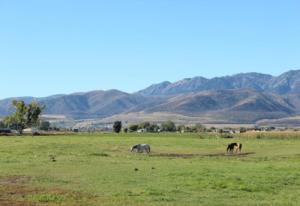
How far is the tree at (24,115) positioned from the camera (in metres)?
164

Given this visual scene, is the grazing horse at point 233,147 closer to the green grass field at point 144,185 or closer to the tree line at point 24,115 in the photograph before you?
the green grass field at point 144,185

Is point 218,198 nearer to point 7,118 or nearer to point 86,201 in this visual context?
point 86,201

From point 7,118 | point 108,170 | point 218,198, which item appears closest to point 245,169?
point 108,170

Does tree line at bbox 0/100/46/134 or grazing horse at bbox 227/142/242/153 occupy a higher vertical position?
tree line at bbox 0/100/46/134

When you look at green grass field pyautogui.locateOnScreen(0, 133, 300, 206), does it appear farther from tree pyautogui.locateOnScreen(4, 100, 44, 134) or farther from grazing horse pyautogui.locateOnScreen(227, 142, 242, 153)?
tree pyautogui.locateOnScreen(4, 100, 44, 134)

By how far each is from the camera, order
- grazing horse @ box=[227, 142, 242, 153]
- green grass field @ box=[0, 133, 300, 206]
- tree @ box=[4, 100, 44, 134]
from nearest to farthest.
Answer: green grass field @ box=[0, 133, 300, 206] → grazing horse @ box=[227, 142, 242, 153] → tree @ box=[4, 100, 44, 134]

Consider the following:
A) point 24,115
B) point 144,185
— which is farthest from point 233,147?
point 24,115

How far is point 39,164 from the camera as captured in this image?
Answer: 42062mm

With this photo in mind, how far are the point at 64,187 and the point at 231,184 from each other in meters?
8.35

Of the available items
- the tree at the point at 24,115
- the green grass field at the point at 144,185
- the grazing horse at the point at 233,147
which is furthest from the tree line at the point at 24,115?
the green grass field at the point at 144,185

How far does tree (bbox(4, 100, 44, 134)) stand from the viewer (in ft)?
539

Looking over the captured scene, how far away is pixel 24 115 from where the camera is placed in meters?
166

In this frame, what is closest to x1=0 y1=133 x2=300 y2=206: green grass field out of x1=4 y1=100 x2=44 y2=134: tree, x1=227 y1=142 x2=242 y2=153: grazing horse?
x1=227 y1=142 x2=242 y2=153: grazing horse

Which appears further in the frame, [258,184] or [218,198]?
[258,184]
